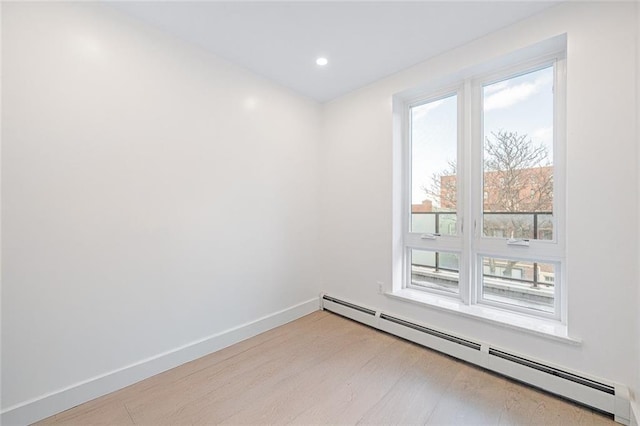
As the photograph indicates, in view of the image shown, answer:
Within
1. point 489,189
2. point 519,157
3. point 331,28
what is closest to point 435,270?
point 489,189

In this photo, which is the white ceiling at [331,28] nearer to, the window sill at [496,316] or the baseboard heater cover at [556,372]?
the window sill at [496,316]

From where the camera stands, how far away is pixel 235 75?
8.29 feet

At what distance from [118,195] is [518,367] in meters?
3.09

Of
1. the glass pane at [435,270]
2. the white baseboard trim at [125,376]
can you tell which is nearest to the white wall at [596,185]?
the glass pane at [435,270]

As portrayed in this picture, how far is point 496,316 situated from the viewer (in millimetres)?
2117

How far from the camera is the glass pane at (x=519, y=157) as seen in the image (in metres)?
2.04

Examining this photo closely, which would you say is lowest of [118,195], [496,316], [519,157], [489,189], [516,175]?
[496,316]

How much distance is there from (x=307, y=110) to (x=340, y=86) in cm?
49

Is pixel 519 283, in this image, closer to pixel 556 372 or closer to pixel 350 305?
pixel 556 372

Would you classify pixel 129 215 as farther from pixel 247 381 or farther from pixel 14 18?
pixel 247 381

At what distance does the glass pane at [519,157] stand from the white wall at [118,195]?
210cm

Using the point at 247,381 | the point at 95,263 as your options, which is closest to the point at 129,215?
the point at 95,263

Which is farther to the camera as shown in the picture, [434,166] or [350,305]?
[350,305]

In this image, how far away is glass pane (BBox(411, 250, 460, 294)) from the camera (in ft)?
8.39
